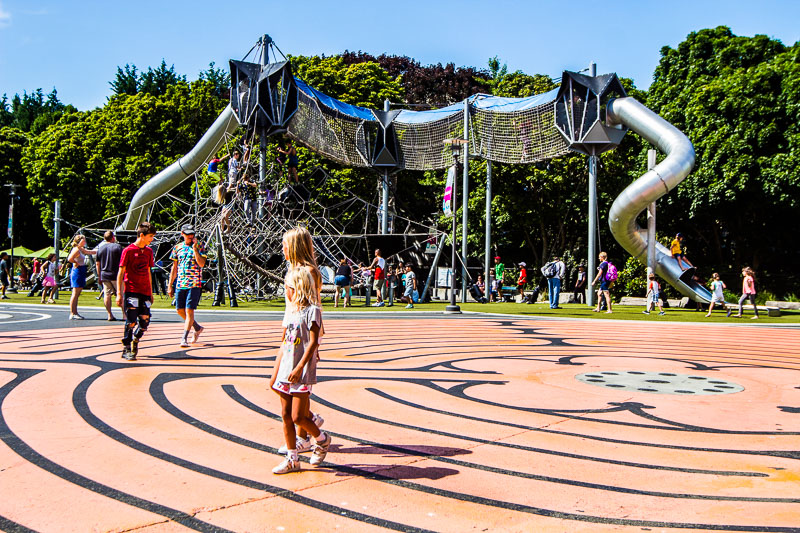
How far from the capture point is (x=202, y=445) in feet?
16.1

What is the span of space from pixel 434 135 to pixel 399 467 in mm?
30965

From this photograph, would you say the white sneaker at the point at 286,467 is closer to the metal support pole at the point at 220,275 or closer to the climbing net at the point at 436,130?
the metal support pole at the point at 220,275

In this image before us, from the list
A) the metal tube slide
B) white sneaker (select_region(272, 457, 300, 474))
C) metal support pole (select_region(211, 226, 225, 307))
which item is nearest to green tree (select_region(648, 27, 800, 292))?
the metal tube slide

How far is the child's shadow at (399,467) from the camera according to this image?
4.34 m

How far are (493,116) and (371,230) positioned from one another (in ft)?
46.7

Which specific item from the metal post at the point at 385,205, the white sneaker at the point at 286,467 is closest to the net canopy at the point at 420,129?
the metal post at the point at 385,205

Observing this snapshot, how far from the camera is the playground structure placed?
26.0 m

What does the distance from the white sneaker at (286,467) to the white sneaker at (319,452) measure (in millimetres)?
127

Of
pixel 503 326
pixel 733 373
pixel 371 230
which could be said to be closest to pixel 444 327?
pixel 503 326

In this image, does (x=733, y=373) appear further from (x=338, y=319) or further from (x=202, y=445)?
(x=338, y=319)

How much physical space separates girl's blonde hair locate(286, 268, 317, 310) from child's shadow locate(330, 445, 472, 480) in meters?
1.05

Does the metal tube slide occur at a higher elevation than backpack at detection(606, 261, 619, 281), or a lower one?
higher

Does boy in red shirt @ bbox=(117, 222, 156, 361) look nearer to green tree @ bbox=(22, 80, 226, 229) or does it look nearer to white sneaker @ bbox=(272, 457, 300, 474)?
white sneaker @ bbox=(272, 457, 300, 474)

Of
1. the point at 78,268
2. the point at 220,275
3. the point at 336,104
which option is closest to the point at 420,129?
the point at 336,104
